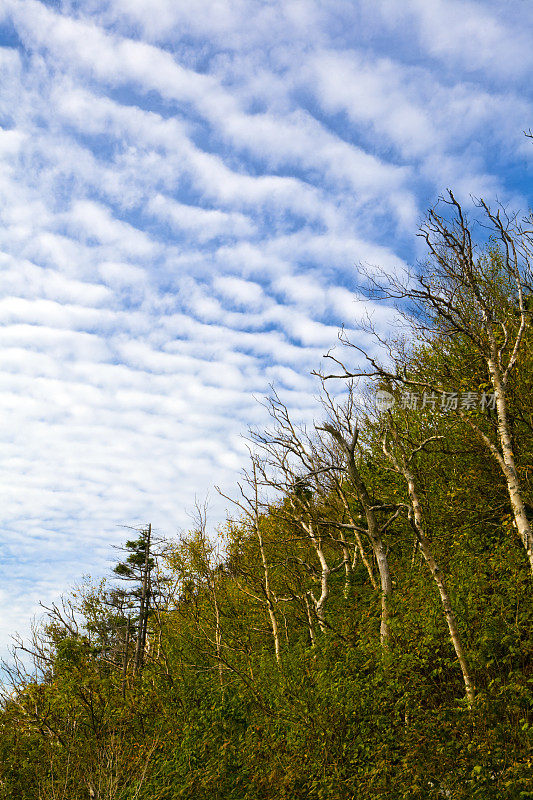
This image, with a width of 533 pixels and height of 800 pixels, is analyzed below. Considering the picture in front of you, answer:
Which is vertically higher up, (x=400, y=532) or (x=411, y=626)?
(x=400, y=532)

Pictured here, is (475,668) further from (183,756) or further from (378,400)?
(378,400)

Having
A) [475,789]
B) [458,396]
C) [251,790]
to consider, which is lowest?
[251,790]

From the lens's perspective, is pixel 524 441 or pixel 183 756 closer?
pixel 183 756

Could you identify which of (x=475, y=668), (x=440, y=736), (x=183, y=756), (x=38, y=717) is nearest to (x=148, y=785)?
(x=183, y=756)

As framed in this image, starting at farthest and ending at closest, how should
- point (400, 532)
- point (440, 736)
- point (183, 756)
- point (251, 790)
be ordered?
1. point (400, 532)
2. point (183, 756)
3. point (251, 790)
4. point (440, 736)

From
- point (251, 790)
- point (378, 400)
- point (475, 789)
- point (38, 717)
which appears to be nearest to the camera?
point (475, 789)

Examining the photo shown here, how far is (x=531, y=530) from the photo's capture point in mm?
11273

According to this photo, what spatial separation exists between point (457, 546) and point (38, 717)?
1344 cm
